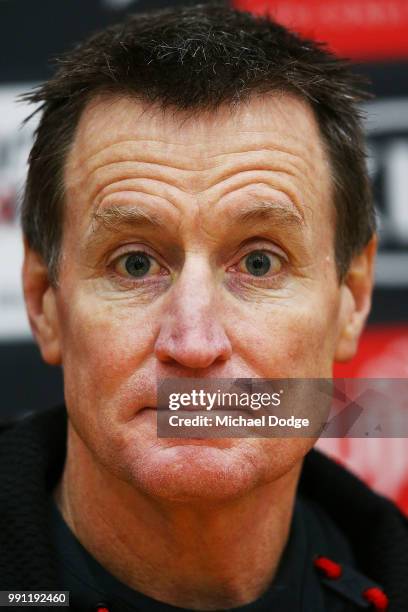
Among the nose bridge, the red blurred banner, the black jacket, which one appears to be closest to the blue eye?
the nose bridge

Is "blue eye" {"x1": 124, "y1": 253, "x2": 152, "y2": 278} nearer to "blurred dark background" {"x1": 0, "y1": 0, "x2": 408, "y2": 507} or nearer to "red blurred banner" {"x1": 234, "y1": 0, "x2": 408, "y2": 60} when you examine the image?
"blurred dark background" {"x1": 0, "y1": 0, "x2": 408, "y2": 507}

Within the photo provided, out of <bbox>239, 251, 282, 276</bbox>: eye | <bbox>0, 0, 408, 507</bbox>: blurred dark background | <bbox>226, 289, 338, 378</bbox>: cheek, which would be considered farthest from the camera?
<bbox>0, 0, 408, 507</bbox>: blurred dark background

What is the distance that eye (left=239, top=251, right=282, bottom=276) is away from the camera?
181 centimetres

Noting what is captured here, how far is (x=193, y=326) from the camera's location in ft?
5.29

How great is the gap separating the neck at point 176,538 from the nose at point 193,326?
319mm

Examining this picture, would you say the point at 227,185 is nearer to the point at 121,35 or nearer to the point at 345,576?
the point at 121,35

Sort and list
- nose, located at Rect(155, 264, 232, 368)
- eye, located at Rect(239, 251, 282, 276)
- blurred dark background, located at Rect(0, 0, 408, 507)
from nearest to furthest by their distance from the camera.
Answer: nose, located at Rect(155, 264, 232, 368), eye, located at Rect(239, 251, 282, 276), blurred dark background, located at Rect(0, 0, 408, 507)

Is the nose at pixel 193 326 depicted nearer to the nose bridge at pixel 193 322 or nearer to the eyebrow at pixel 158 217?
the nose bridge at pixel 193 322

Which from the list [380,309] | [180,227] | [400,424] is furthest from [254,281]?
[380,309]

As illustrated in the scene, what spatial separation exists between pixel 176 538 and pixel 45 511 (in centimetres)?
27

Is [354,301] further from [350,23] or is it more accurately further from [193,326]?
[350,23]

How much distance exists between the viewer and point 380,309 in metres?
2.80

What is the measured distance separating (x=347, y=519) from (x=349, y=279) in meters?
0.61

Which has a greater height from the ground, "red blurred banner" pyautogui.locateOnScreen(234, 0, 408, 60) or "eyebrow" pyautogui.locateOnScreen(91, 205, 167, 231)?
"red blurred banner" pyautogui.locateOnScreen(234, 0, 408, 60)
